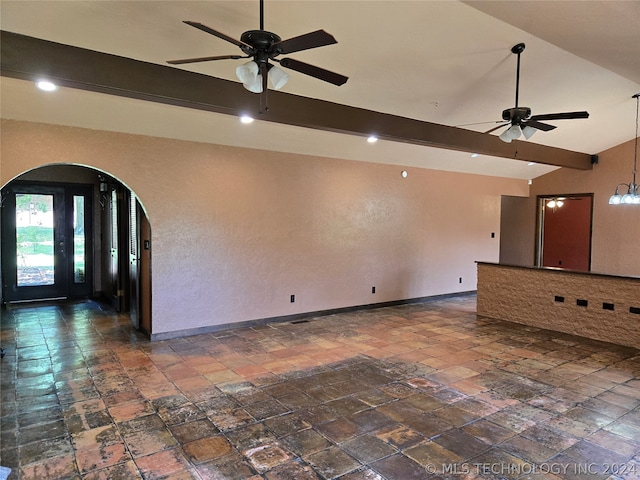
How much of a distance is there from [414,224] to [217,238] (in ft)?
12.8

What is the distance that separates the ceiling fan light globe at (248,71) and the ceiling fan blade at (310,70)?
Result: 0.60ft

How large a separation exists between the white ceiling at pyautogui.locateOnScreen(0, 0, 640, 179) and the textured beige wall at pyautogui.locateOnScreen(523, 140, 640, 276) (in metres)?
2.49

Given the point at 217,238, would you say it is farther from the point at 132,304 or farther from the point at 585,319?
the point at 585,319

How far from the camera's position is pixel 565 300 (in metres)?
5.54

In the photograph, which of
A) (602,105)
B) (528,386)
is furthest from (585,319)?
(602,105)

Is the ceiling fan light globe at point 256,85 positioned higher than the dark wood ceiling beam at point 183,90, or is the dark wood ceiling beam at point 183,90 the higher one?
the dark wood ceiling beam at point 183,90

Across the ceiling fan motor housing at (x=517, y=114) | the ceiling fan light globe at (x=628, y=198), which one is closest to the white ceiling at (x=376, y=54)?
the ceiling fan motor housing at (x=517, y=114)

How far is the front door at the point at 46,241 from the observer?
6.82 meters

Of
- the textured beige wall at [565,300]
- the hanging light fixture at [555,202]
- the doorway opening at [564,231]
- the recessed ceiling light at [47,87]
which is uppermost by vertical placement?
the recessed ceiling light at [47,87]

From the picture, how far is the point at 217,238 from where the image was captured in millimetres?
5430

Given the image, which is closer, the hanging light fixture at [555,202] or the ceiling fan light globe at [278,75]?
the ceiling fan light globe at [278,75]

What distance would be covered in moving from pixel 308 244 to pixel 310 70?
382 cm

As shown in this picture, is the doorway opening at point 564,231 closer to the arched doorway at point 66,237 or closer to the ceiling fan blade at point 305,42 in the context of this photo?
the ceiling fan blade at point 305,42

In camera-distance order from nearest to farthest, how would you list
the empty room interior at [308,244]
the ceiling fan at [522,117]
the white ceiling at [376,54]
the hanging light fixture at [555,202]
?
the empty room interior at [308,244]
the white ceiling at [376,54]
the ceiling fan at [522,117]
the hanging light fixture at [555,202]
